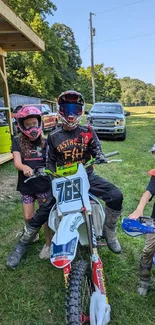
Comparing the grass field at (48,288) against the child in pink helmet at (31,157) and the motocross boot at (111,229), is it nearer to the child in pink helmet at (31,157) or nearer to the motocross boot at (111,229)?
the motocross boot at (111,229)

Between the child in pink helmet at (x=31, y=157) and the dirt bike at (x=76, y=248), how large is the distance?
551mm

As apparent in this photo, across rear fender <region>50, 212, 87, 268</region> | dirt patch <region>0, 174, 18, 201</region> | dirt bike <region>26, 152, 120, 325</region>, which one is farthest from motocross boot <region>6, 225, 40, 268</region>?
dirt patch <region>0, 174, 18, 201</region>

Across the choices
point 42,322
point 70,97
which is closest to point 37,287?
point 42,322

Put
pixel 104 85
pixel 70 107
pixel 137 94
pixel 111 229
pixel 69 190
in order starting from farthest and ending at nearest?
pixel 137 94 < pixel 104 85 < pixel 111 229 < pixel 70 107 < pixel 69 190

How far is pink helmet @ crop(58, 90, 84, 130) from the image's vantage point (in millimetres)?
2316

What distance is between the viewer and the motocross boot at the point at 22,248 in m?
2.67

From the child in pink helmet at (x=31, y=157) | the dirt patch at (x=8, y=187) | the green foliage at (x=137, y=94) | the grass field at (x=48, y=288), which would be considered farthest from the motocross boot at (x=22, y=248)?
the green foliage at (x=137, y=94)

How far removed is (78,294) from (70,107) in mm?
1422

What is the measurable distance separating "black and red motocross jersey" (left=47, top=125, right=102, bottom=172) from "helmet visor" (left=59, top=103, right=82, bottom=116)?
20 cm

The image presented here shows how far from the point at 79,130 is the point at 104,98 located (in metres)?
53.9

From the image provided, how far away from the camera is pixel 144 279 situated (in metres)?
2.38

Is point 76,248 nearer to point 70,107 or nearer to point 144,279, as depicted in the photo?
point 144,279

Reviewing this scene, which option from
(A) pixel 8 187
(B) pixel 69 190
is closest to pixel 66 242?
(B) pixel 69 190

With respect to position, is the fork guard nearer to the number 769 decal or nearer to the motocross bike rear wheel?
the motocross bike rear wheel
